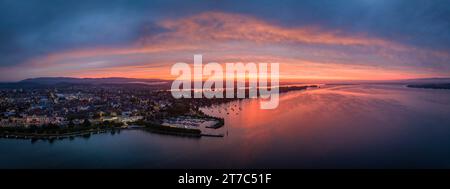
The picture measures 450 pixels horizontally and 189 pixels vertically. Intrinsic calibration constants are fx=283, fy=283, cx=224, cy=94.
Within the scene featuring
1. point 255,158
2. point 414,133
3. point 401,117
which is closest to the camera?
point 255,158

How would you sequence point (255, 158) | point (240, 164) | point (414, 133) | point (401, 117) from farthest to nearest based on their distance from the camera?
point (401, 117) → point (414, 133) → point (255, 158) → point (240, 164)

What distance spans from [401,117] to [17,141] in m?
10.3

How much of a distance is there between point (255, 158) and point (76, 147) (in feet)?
11.3

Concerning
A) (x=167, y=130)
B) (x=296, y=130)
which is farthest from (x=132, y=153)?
(x=296, y=130)

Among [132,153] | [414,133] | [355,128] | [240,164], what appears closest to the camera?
[240,164]

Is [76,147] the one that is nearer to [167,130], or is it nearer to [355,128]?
[167,130]

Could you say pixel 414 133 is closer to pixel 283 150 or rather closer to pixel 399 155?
pixel 399 155

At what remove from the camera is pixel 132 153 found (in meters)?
4.92

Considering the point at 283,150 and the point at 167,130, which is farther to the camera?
the point at 167,130

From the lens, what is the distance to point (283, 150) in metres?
4.95

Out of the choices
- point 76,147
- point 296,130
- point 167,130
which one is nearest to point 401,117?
point 296,130
